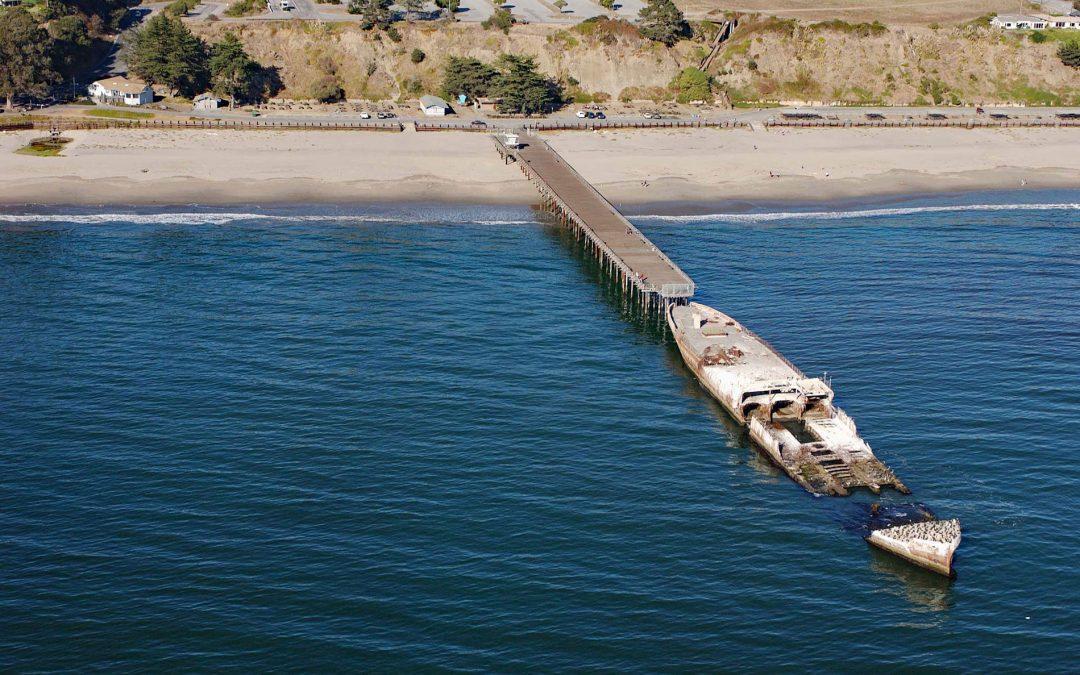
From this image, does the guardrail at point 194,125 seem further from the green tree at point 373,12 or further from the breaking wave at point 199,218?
the green tree at point 373,12

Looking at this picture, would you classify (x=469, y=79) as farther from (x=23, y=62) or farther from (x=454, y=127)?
(x=23, y=62)

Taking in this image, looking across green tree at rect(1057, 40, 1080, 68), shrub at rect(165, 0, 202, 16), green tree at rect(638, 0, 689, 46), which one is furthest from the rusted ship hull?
shrub at rect(165, 0, 202, 16)

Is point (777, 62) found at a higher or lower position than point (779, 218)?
higher

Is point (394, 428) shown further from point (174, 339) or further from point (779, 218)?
point (779, 218)

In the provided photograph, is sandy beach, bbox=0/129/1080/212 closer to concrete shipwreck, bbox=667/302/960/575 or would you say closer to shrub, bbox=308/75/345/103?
shrub, bbox=308/75/345/103

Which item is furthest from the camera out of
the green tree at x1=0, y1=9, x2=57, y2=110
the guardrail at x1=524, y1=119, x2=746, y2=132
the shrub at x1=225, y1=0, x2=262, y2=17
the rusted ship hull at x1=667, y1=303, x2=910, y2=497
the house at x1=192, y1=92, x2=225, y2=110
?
the shrub at x1=225, y1=0, x2=262, y2=17

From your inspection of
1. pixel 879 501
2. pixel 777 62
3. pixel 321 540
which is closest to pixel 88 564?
pixel 321 540
